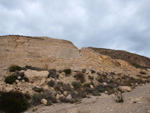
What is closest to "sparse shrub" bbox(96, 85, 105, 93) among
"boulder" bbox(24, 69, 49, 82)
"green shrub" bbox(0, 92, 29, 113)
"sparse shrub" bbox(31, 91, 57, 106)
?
"sparse shrub" bbox(31, 91, 57, 106)

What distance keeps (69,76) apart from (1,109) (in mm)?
7408

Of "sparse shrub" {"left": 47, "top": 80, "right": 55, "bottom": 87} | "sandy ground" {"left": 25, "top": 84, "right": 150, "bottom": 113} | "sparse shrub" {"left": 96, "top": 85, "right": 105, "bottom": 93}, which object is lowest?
"sandy ground" {"left": 25, "top": 84, "right": 150, "bottom": 113}

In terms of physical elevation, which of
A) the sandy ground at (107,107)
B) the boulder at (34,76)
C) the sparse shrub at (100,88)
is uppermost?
the boulder at (34,76)

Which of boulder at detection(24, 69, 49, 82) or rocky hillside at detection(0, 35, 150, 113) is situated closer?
rocky hillside at detection(0, 35, 150, 113)

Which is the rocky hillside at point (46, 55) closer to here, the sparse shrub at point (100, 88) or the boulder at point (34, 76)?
the boulder at point (34, 76)

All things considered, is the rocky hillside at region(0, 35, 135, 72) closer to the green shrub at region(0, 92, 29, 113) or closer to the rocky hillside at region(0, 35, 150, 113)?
the rocky hillside at region(0, 35, 150, 113)

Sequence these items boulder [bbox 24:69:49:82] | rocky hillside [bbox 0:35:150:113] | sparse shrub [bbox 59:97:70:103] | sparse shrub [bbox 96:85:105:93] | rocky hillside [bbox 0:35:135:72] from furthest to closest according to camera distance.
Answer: rocky hillside [bbox 0:35:135:72], sparse shrub [bbox 96:85:105:93], boulder [bbox 24:69:49:82], sparse shrub [bbox 59:97:70:103], rocky hillside [bbox 0:35:150:113]

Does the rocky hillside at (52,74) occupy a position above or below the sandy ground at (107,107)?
above

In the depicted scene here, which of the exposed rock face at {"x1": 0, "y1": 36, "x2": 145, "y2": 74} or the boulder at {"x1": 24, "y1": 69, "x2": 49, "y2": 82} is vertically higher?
the exposed rock face at {"x1": 0, "y1": 36, "x2": 145, "y2": 74}

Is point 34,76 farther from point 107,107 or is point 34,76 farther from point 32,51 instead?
point 32,51

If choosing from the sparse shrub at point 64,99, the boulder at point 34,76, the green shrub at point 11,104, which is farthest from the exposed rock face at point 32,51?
the green shrub at point 11,104

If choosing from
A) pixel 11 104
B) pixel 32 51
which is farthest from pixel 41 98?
pixel 32 51

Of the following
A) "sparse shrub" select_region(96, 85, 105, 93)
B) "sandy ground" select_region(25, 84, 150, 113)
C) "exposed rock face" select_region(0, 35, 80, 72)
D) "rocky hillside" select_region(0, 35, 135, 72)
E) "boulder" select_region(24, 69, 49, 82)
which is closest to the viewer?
"sandy ground" select_region(25, 84, 150, 113)

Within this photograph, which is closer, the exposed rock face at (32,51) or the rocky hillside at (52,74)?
the rocky hillside at (52,74)
